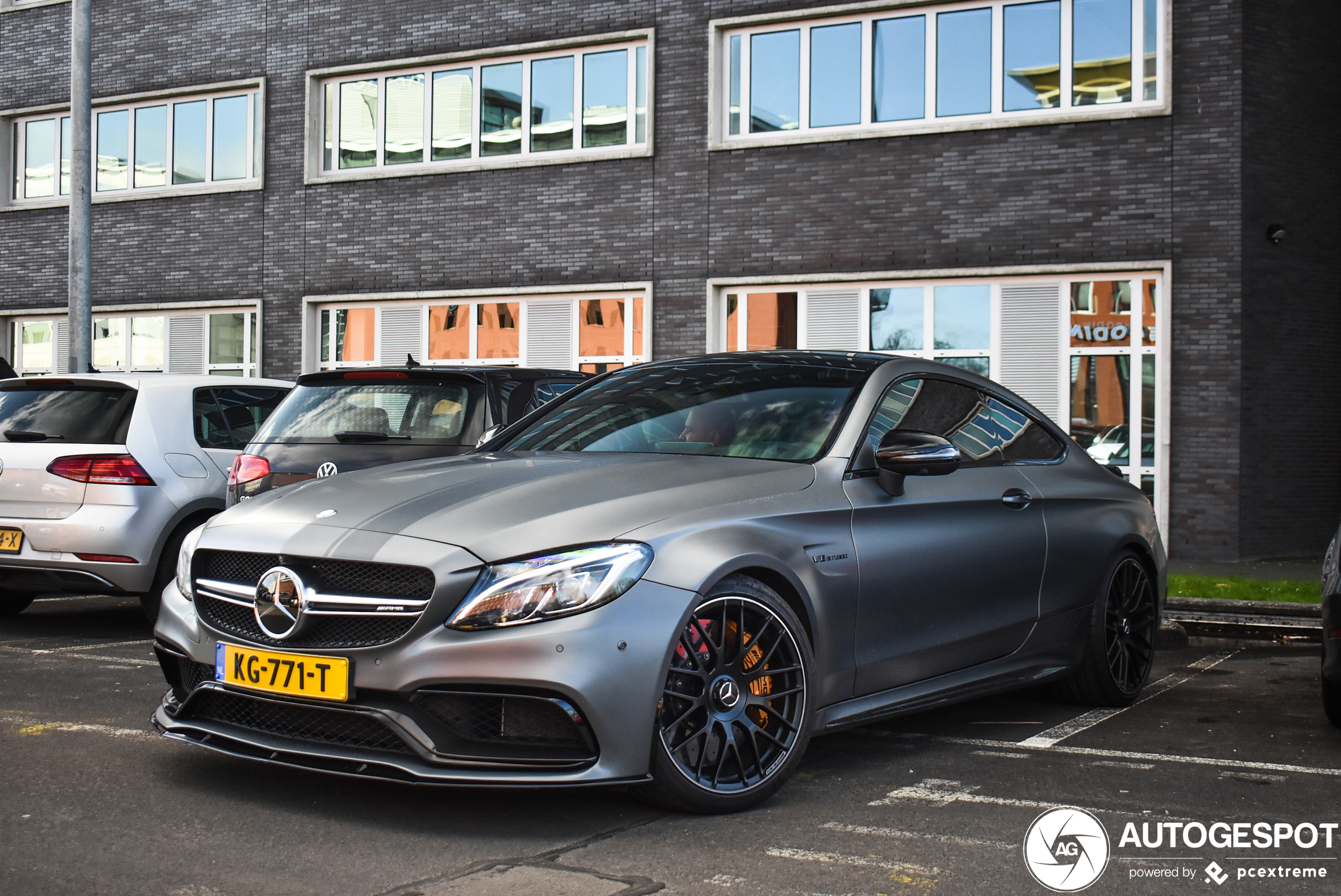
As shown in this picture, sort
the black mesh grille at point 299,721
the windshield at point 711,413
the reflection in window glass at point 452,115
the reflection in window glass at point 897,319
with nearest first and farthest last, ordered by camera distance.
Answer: the black mesh grille at point 299,721 < the windshield at point 711,413 < the reflection in window glass at point 897,319 < the reflection in window glass at point 452,115

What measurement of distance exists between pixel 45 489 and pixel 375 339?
1087cm

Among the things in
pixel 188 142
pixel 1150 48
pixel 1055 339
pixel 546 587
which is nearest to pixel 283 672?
pixel 546 587

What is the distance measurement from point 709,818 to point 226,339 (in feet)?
56.0

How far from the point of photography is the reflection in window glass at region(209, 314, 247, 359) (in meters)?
19.8

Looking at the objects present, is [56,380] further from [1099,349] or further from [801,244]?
[1099,349]

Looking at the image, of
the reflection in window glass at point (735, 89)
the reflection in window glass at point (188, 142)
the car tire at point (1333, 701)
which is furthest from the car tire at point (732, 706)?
the reflection in window glass at point (188, 142)

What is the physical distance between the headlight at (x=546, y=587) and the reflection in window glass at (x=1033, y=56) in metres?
12.6

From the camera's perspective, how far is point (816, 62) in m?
16.3

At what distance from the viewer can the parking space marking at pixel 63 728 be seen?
17.7 ft

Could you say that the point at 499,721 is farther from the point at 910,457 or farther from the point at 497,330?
the point at 497,330

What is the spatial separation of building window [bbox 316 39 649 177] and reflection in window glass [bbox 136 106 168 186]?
2.86 meters

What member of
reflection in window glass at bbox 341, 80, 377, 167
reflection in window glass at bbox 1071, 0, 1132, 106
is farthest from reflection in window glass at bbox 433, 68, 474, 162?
reflection in window glass at bbox 1071, 0, 1132, 106

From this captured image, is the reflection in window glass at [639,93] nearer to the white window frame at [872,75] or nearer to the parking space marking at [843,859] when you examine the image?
the white window frame at [872,75]

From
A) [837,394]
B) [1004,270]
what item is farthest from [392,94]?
[837,394]
